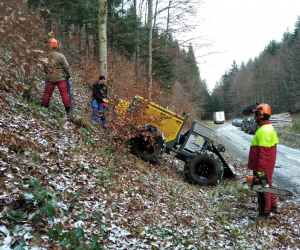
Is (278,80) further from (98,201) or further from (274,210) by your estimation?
(98,201)

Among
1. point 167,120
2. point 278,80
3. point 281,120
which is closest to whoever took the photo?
point 167,120

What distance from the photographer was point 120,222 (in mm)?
3844

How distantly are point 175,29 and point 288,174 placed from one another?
30.9 ft

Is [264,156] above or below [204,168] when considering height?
above

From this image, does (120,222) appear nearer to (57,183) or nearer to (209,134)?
(57,183)

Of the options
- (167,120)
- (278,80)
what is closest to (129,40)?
(167,120)

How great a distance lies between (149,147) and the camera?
25.1ft

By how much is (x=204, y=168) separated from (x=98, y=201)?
4.14 meters

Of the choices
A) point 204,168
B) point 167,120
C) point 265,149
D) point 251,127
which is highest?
point 167,120

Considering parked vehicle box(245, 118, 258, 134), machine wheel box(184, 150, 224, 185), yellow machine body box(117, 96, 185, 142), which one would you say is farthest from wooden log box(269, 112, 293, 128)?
yellow machine body box(117, 96, 185, 142)

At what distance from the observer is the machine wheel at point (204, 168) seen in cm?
726

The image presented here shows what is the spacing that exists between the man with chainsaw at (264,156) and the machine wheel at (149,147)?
2.85 meters

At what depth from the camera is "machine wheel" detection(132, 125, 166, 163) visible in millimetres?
7445

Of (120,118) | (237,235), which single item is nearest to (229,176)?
(237,235)
